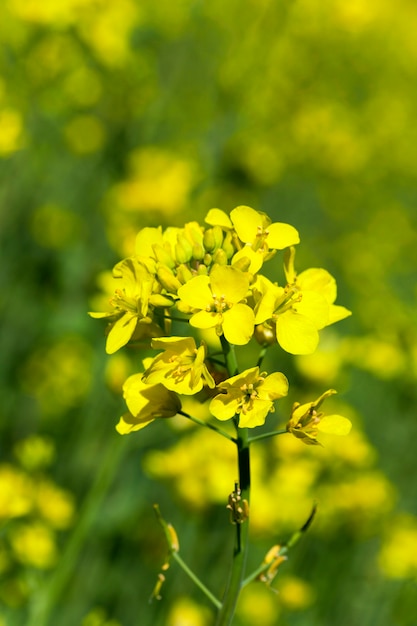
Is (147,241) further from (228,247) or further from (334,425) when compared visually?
(334,425)

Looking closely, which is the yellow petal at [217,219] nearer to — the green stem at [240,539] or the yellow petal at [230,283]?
the yellow petal at [230,283]

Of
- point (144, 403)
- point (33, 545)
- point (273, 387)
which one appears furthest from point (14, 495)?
point (273, 387)

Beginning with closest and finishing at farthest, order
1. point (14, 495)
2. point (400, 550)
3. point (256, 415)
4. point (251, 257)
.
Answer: point (256, 415) < point (251, 257) < point (14, 495) < point (400, 550)

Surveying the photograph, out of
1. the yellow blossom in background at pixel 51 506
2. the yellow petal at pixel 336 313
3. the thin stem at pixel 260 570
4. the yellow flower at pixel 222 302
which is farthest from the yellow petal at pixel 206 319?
the yellow blossom in background at pixel 51 506

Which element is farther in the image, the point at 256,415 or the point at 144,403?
the point at 144,403

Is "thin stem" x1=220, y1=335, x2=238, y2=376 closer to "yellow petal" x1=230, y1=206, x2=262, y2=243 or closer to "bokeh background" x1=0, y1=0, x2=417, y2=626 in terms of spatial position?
"yellow petal" x1=230, y1=206, x2=262, y2=243

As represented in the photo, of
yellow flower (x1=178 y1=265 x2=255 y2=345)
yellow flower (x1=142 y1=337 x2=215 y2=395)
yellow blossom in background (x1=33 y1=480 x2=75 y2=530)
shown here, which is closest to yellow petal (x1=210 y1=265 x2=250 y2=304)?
yellow flower (x1=178 y1=265 x2=255 y2=345)

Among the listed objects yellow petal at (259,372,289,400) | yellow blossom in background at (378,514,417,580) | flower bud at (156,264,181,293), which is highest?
flower bud at (156,264,181,293)

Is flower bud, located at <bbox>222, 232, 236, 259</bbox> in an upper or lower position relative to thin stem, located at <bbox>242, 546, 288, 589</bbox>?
upper
